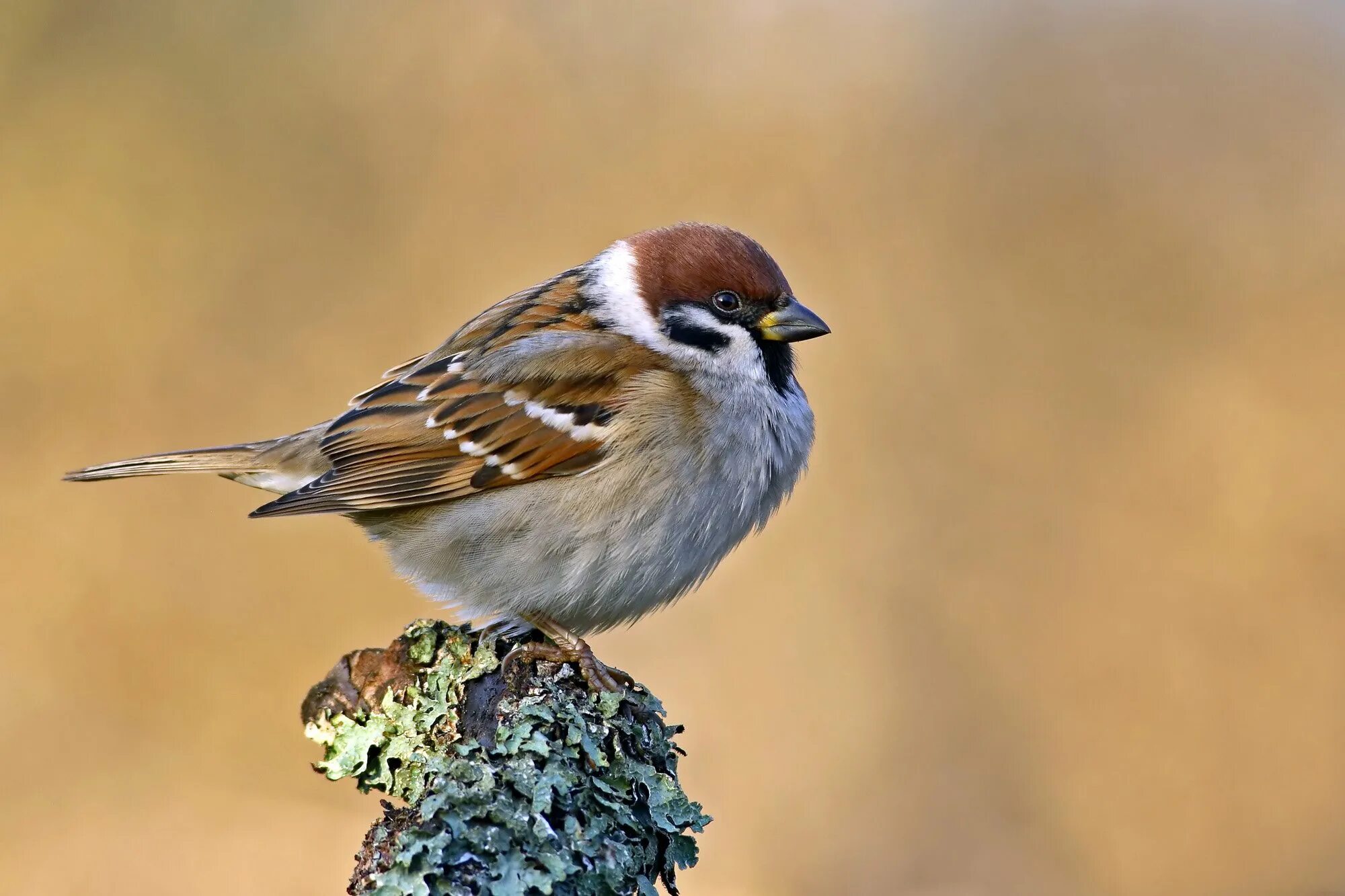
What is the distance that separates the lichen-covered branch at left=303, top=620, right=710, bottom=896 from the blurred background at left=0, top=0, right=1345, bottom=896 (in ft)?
5.65

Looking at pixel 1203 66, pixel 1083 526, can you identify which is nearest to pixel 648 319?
pixel 1083 526

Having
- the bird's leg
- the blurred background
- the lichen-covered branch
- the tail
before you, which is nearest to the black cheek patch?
the bird's leg

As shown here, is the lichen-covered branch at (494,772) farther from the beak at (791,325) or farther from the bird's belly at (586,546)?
the beak at (791,325)

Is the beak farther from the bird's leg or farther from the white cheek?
the bird's leg

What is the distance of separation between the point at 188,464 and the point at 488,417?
2.97 feet

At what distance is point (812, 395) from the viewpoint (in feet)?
15.5

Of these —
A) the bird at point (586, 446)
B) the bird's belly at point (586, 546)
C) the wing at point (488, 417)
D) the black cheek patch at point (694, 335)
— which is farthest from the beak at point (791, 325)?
the bird's belly at point (586, 546)

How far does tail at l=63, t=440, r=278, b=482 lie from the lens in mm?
3104

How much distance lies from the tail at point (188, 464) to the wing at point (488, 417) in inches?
11.3

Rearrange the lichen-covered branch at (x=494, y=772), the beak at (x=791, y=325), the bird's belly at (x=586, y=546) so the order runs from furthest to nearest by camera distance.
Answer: the beak at (x=791, y=325) < the bird's belly at (x=586, y=546) < the lichen-covered branch at (x=494, y=772)

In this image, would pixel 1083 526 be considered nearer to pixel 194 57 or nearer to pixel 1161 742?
pixel 1161 742

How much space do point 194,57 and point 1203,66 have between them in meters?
4.31

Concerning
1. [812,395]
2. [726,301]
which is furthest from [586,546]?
[812,395]

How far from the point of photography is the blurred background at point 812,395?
418 cm
